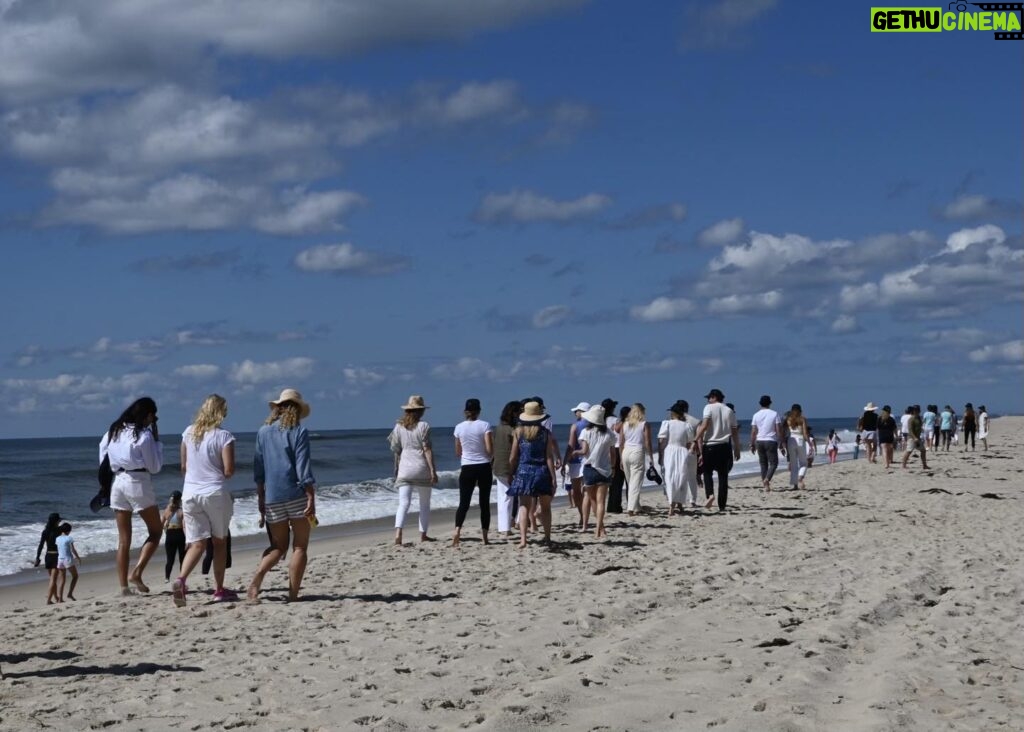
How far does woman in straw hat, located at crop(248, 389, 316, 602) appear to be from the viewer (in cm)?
845

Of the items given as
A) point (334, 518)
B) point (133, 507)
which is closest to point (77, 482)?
point (334, 518)

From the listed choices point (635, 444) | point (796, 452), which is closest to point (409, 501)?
point (635, 444)

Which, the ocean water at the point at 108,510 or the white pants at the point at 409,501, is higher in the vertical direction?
the white pants at the point at 409,501

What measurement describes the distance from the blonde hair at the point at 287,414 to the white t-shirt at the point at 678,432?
778 centimetres

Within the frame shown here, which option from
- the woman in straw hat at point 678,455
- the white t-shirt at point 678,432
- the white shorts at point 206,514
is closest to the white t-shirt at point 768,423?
the woman in straw hat at point 678,455

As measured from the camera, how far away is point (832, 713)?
5.38 meters

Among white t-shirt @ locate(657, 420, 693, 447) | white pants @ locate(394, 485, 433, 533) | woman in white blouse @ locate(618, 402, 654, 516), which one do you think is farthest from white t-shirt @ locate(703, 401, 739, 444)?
white pants @ locate(394, 485, 433, 533)

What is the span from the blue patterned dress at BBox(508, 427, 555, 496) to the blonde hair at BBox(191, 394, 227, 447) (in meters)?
3.67

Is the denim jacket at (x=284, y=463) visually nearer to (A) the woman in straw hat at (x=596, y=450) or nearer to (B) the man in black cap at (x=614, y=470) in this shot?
(A) the woman in straw hat at (x=596, y=450)

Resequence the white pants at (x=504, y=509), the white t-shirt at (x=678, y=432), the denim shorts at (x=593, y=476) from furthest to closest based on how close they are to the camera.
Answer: the white t-shirt at (x=678, y=432)
the white pants at (x=504, y=509)
the denim shorts at (x=593, y=476)

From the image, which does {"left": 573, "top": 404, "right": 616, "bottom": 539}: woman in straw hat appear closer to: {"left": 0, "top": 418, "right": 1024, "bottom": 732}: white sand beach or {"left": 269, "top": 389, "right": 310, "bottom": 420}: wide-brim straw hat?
{"left": 0, "top": 418, "right": 1024, "bottom": 732}: white sand beach

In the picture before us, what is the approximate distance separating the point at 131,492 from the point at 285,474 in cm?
140

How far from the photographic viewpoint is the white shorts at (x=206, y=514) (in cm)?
849

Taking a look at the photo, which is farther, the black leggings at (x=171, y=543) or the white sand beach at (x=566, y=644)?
the black leggings at (x=171, y=543)
